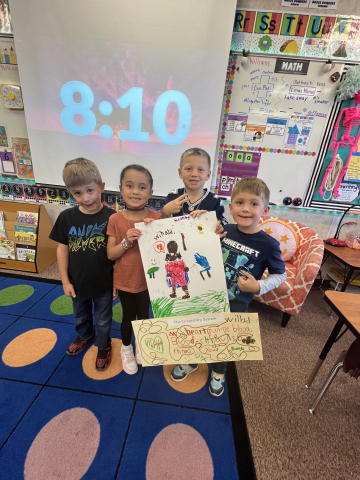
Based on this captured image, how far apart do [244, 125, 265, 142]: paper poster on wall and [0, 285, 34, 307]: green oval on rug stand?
2.69m

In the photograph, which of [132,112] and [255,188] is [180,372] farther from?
[132,112]

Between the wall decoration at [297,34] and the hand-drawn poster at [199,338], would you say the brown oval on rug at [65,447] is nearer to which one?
the hand-drawn poster at [199,338]

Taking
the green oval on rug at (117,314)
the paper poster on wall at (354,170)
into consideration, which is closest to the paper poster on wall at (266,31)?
the paper poster on wall at (354,170)

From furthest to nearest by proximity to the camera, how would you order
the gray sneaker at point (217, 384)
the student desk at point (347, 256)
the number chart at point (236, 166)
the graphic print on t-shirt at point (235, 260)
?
the number chart at point (236, 166)
the student desk at point (347, 256)
the gray sneaker at point (217, 384)
the graphic print on t-shirt at point (235, 260)

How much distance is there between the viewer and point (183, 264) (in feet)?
3.20

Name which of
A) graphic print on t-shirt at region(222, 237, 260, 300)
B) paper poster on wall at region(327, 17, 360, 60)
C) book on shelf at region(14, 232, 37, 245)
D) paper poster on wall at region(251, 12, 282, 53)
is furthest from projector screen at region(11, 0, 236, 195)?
graphic print on t-shirt at region(222, 237, 260, 300)

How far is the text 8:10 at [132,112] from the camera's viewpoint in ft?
6.77

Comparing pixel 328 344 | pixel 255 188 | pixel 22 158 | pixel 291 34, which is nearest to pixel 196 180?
pixel 255 188

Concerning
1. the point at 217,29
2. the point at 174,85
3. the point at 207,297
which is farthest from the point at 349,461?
the point at 217,29

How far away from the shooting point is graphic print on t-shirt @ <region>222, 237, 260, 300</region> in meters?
1.06

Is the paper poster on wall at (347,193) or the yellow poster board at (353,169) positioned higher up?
the yellow poster board at (353,169)

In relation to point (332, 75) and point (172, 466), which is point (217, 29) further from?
point (172, 466)

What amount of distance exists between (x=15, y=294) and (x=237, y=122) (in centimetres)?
277

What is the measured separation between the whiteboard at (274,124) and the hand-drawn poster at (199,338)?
69.3 inches
